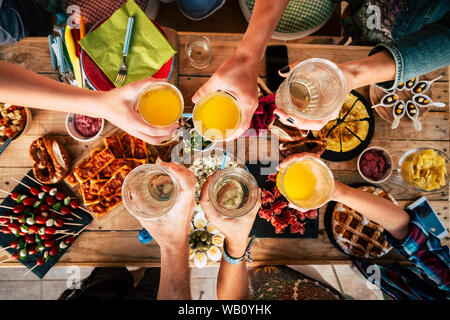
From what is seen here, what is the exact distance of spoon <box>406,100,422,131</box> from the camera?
5.15 feet

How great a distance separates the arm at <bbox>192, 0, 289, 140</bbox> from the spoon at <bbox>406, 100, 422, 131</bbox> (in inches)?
40.9

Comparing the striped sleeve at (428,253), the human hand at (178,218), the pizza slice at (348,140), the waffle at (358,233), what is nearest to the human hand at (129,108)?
the human hand at (178,218)

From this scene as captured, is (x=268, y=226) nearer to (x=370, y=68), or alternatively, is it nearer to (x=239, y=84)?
(x=239, y=84)

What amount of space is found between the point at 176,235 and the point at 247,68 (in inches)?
33.5

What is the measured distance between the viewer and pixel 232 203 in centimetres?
112

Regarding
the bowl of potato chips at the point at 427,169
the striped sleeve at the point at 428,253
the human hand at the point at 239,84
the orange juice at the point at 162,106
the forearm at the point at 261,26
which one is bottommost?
the striped sleeve at the point at 428,253

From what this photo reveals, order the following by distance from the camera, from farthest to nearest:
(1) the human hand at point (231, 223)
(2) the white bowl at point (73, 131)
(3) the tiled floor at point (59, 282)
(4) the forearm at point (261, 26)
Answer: (3) the tiled floor at point (59, 282) → (2) the white bowl at point (73, 131) → (4) the forearm at point (261, 26) → (1) the human hand at point (231, 223)

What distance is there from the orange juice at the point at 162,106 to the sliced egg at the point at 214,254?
902 millimetres

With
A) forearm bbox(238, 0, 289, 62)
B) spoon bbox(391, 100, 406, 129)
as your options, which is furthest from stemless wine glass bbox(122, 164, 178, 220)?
spoon bbox(391, 100, 406, 129)

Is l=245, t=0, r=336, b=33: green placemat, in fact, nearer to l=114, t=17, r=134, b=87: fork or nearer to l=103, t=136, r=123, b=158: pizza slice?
l=114, t=17, r=134, b=87: fork

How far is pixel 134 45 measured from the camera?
1362 millimetres

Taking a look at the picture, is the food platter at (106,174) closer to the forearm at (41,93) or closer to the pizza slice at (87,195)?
the pizza slice at (87,195)

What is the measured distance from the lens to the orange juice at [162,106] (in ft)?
3.67

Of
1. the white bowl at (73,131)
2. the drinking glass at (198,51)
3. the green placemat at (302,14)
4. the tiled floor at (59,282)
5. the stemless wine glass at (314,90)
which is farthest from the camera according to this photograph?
the tiled floor at (59,282)
